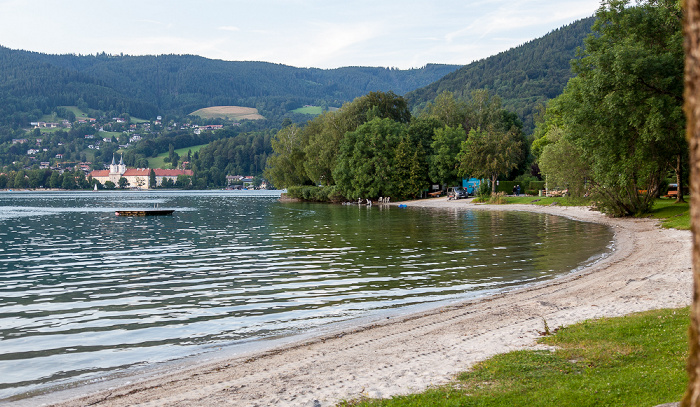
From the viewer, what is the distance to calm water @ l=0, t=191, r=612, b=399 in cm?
1419

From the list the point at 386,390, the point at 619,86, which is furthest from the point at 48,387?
the point at 619,86

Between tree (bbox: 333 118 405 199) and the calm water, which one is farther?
tree (bbox: 333 118 405 199)

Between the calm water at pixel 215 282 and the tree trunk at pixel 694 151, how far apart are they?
1177 cm

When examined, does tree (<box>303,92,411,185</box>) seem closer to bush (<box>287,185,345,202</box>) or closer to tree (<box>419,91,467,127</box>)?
bush (<box>287,185,345,202</box>)

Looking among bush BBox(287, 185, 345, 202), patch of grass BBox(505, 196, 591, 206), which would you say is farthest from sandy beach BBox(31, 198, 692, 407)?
bush BBox(287, 185, 345, 202)

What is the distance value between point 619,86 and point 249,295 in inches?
1164

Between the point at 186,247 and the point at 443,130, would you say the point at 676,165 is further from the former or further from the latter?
the point at 443,130

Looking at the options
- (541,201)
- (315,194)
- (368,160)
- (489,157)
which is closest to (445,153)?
(489,157)

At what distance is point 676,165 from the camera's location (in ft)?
158

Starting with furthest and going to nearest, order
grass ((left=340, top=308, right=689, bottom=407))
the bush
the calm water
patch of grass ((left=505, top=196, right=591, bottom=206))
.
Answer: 1. the bush
2. patch of grass ((left=505, top=196, right=591, bottom=206))
3. the calm water
4. grass ((left=340, top=308, right=689, bottom=407))

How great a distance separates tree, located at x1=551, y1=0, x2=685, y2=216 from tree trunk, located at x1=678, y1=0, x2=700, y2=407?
36.6 m

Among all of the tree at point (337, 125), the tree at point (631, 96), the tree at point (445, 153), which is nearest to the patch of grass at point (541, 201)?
the tree at point (445, 153)

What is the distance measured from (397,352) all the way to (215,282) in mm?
13133

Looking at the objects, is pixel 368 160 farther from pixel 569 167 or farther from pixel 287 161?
pixel 569 167
